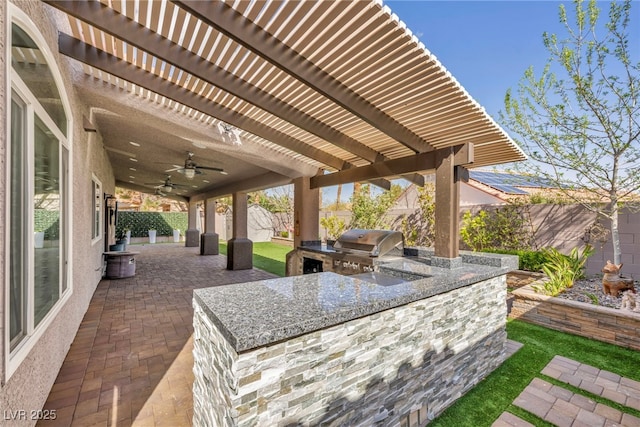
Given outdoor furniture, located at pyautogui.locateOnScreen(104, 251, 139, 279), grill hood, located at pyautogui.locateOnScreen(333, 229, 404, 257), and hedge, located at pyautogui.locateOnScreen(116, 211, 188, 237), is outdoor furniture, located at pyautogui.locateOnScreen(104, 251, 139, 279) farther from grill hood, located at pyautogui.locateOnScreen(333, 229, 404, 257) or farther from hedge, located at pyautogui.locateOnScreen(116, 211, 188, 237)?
hedge, located at pyautogui.locateOnScreen(116, 211, 188, 237)

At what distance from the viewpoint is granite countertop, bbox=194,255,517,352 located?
1641mm

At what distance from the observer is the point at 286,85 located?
3377 mm

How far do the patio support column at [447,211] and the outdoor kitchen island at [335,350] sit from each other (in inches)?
22.6

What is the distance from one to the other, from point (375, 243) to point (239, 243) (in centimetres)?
586

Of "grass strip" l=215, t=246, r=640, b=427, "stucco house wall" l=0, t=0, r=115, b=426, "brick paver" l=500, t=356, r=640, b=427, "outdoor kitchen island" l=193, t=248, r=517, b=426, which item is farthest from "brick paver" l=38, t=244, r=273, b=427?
"brick paver" l=500, t=356, r=640, b=427

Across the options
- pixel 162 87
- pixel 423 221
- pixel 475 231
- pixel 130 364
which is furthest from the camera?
pixel 423 221

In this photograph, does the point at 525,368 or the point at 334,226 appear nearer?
the point at 525,368

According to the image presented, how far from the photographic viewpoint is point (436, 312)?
8.95 feet

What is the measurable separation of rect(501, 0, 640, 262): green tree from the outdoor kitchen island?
454cm

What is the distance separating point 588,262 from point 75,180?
9.23m

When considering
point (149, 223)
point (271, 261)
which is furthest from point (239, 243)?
point (149, 223)

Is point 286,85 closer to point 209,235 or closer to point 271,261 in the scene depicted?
point 271,261

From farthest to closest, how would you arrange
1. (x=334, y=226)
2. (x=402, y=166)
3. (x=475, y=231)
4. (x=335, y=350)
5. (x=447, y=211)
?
(x=334, y=226) → (x=475, y=231) → (x=402, y=166) → (x=447, y=211) → (x=335, y=350)

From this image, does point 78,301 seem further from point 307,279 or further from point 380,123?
point 380,123
